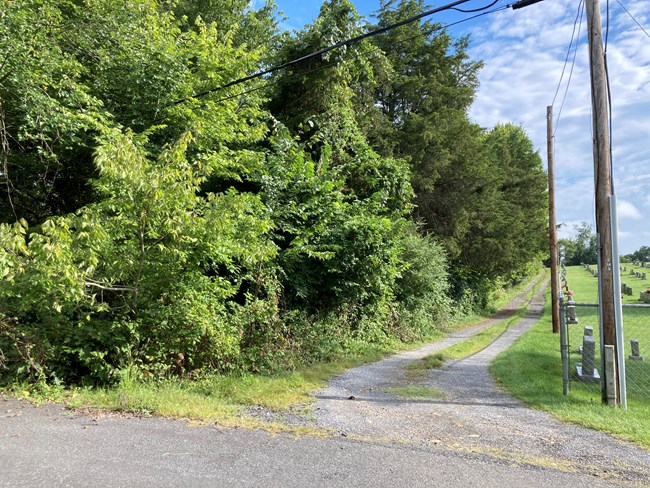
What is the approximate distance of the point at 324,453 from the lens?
175 inches

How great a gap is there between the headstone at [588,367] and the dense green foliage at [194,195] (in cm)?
510

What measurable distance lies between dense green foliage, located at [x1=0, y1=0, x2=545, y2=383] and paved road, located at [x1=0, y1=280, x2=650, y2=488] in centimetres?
168

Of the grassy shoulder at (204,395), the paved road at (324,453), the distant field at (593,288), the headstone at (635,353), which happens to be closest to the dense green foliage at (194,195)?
the grassy shoulder at (204,395)

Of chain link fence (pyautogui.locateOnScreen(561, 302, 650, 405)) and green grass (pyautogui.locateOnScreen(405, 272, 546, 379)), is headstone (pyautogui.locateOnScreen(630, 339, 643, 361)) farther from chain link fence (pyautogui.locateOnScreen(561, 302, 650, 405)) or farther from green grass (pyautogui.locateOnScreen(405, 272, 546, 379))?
green grass (pyautogui.locateOnScreen(405, 272, 546, 379))

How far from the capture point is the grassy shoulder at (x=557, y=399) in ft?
18.7

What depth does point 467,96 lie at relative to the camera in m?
23.5

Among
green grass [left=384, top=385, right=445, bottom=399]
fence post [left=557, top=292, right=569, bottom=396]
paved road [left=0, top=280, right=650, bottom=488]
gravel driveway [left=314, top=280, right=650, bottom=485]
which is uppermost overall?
fence post [left=557, top=292, right=569, bottom=396]

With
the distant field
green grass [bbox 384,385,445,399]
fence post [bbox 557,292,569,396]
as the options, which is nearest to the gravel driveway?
green grass [bbox 384,385,445,399]

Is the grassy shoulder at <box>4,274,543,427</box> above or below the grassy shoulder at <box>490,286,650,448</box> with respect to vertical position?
above

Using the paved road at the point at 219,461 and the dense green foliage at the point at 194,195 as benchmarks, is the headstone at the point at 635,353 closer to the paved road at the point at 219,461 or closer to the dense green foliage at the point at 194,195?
the dense green foliage at the point at 194,195

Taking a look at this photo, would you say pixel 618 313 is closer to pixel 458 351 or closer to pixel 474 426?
pixel 474 426

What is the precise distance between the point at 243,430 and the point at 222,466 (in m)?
1.02

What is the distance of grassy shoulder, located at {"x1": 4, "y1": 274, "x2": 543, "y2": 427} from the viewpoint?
18.5ft

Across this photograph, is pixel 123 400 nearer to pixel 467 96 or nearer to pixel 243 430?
pixel 243 430
